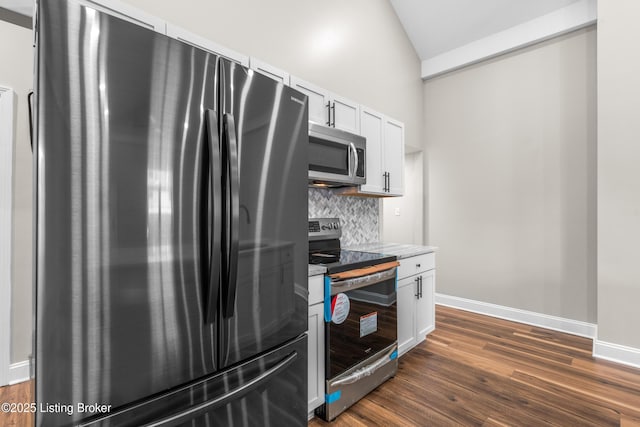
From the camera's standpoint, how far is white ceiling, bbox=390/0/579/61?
135 inches

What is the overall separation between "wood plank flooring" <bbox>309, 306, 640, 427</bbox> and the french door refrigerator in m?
1.12

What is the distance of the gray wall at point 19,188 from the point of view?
2.17 m

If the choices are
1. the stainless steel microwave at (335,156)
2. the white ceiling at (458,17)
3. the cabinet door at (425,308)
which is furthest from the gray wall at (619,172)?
the stainless steel microwave at (335,156)

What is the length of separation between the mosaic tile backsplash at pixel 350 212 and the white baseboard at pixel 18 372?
7.55 ft

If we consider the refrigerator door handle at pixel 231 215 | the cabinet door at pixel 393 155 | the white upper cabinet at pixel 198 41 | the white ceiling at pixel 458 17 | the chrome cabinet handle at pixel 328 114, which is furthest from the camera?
the white ceiling at pixel 458 17

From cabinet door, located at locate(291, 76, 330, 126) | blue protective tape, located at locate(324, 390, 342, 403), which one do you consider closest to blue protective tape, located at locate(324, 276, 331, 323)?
blue protective tape, located at locate(324, 390, 342, 403)

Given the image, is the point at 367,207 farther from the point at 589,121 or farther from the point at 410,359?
the point at 589,121

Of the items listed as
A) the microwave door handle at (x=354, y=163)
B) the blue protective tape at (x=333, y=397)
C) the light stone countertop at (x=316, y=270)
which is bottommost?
the blue protective tape at (x=333, y=397)

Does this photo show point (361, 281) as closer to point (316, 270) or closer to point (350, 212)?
point (316, 270)

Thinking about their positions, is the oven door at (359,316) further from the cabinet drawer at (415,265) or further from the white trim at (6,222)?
the white trim at (6,222)

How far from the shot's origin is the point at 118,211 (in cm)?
87

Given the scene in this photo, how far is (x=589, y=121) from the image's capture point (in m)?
3.15

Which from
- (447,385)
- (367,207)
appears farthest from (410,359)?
(367,207)

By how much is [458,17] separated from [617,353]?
12.4ft
